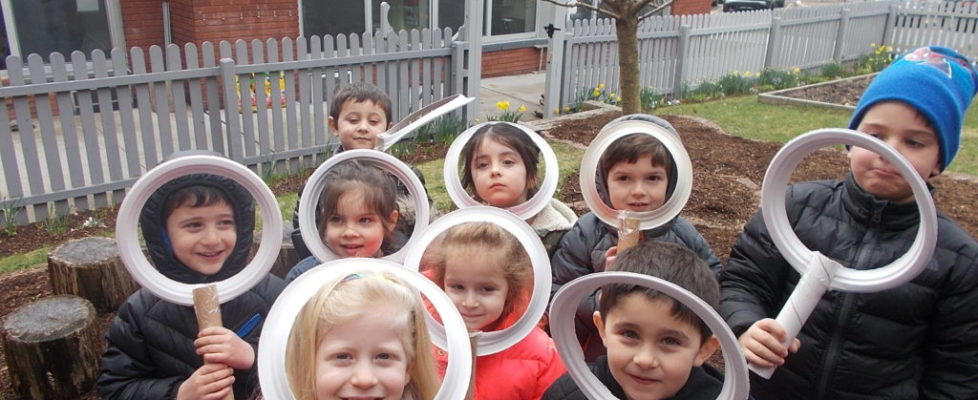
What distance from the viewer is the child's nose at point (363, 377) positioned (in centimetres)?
149

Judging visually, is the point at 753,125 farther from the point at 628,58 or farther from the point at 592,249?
the point at 592,249

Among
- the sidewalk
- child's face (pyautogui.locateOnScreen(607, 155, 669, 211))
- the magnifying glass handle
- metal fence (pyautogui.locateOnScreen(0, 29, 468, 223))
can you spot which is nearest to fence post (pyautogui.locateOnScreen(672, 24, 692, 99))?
the sidewalk

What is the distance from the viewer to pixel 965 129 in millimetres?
9133

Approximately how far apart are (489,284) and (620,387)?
1.72 feet

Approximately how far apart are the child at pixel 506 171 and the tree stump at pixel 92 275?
219cm

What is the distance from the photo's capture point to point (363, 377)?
1.50m

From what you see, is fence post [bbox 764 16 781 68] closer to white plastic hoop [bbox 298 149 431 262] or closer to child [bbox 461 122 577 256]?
child [bbox 461 122 577 256]

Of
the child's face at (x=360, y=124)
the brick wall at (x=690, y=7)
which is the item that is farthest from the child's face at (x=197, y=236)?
the brick wall at (x=690, y=7)

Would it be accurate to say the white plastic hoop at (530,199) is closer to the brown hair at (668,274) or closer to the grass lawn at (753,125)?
the brown hair at (668,274)

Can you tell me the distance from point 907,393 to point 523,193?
1.47 meters

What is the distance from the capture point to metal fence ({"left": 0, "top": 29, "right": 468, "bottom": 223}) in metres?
5.75

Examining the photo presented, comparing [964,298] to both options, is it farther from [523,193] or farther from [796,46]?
[796,46]

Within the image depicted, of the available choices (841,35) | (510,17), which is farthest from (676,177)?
(841,35)

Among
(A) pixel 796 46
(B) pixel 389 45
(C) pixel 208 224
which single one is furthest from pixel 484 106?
(C) pixel 208 224
